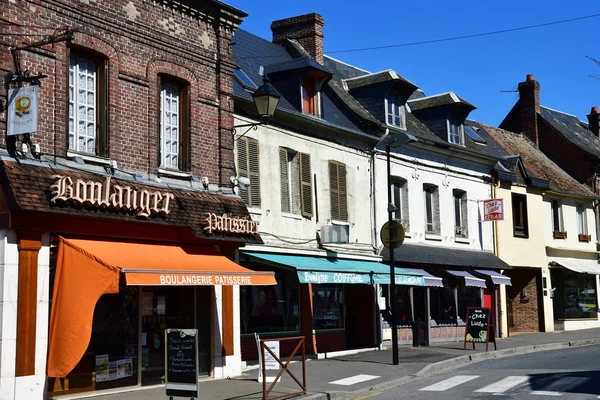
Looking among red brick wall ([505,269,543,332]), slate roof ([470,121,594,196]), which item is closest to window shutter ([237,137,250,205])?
slate roof ([470,121,594,196])

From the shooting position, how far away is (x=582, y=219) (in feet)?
116

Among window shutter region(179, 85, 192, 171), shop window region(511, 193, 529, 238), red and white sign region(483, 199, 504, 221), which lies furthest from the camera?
shop window region(511, 193, 529, 238)

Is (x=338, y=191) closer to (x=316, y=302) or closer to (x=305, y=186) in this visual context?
(x=305, y=186)

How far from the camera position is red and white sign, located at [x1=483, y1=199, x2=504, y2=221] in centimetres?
2773

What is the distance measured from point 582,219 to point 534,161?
133 inches

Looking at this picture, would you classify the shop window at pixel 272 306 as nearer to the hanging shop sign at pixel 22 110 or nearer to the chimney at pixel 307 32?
the hanging shop sign at pixel 22 110

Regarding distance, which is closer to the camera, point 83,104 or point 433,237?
point 83,104

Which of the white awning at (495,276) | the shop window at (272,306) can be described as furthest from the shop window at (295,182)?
the white awning at (495,276)

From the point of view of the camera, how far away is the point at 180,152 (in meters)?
16.1

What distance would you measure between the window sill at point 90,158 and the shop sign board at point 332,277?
5.58 metres

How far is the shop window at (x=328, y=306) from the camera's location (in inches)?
819

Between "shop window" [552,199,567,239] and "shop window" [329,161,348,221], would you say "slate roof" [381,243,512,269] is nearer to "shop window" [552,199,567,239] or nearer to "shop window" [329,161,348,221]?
"shop window" [329,161,348,221]

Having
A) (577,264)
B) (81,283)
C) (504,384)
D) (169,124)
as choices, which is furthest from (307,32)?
(577,264)

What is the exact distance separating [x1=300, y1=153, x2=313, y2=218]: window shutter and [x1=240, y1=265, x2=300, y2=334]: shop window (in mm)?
1640
